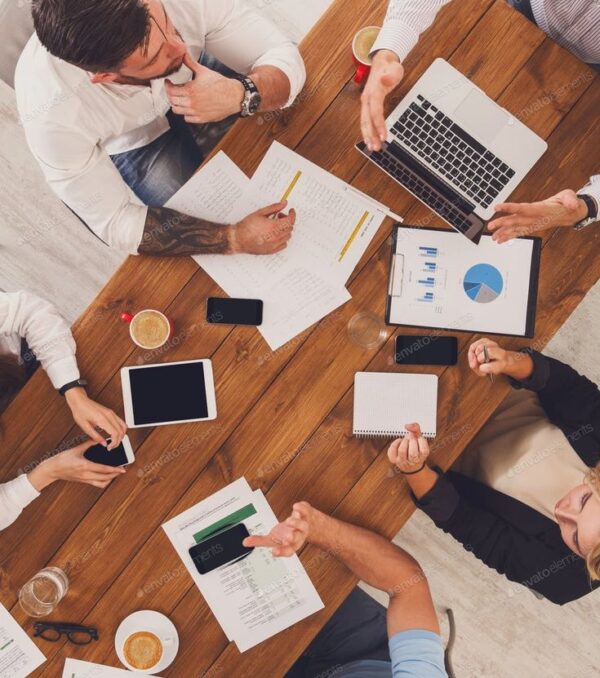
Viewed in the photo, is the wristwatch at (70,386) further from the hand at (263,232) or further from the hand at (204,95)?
the hand at (204,95)

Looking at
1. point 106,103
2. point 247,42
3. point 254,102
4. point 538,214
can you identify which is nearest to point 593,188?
point 538,214

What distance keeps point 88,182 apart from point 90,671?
4.52 feet

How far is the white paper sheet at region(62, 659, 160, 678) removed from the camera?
172 cm

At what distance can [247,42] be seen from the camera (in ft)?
5.86

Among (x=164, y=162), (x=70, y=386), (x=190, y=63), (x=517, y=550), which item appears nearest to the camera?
(x=190, y=63)

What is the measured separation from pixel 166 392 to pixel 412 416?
0.70 metres

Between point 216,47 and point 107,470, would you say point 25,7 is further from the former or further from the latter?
point 107,470

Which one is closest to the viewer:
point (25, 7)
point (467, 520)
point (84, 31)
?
point (84, 31)

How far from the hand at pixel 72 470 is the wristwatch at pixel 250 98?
103cm

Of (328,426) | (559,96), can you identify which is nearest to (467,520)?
(328,426)

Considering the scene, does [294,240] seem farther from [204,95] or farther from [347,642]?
[347,642]

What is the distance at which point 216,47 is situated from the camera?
71.4 inches

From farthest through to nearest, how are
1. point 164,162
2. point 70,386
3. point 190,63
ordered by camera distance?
1. point 164,162
2. point 70,386
3. point 190,63

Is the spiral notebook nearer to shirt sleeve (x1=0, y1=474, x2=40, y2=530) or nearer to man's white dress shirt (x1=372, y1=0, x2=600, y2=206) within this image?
man's white dress shirt (x1=372, y1=0, x2=600, y2=206)
